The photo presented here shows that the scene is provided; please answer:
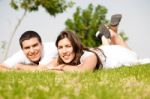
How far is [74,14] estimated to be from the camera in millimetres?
49875

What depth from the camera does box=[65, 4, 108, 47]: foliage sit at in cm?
4656

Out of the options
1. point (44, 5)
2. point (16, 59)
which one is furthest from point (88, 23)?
point (16, 59)

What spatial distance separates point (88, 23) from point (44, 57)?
37.1 m

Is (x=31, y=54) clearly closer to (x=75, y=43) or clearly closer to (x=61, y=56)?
(x=61, y=56)

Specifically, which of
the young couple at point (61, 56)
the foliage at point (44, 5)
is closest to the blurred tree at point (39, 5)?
the foliage at point (44, 5)

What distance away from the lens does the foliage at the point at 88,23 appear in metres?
46.6

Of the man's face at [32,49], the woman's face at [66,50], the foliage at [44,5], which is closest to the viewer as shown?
the woman's face at [66,50]

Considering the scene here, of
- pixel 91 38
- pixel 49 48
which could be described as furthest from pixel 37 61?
pixel 91 38

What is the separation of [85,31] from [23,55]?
116ft

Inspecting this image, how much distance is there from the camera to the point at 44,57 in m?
11.9

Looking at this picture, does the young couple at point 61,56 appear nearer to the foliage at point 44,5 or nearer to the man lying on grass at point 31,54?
the man lying on grass at point 31,54

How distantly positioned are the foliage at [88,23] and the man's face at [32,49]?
3360 centimetres

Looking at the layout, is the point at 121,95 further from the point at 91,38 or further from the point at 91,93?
the point at 91,38

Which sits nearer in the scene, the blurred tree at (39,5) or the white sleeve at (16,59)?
the white sleeve at (16,59)
